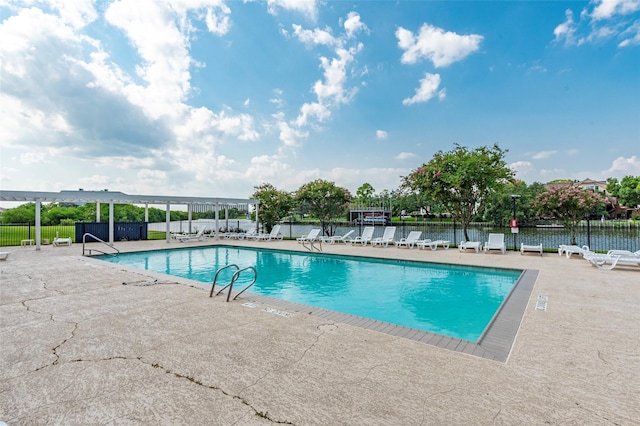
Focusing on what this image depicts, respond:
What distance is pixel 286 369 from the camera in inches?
119

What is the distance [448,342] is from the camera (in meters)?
3.82

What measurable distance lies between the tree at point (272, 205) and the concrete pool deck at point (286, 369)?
15.3 metres

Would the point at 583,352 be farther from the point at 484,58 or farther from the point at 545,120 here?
the point at 545,120

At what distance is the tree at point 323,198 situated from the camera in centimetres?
1925

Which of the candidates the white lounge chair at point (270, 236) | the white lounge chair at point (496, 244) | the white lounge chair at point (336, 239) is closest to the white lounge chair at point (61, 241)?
the white lounge chair at point (270, 236)

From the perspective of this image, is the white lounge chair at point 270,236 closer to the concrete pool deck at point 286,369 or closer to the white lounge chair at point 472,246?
the white lounge chair at point 472,246

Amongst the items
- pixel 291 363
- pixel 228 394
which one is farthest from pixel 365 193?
pixel 228 394

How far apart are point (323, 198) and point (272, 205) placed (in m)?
3.62

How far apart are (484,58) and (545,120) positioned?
19.4 ft

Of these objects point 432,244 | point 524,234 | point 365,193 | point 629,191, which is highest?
point 365,193

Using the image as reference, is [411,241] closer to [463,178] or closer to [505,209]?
[463,178]

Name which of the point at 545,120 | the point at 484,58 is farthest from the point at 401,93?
the point at 545,120

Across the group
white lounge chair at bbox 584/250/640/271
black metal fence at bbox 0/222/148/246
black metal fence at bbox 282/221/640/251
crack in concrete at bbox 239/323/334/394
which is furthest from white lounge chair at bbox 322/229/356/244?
crack in concrete at bbox 239/323/334/394

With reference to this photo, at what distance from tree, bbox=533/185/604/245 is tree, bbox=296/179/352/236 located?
10137mm
